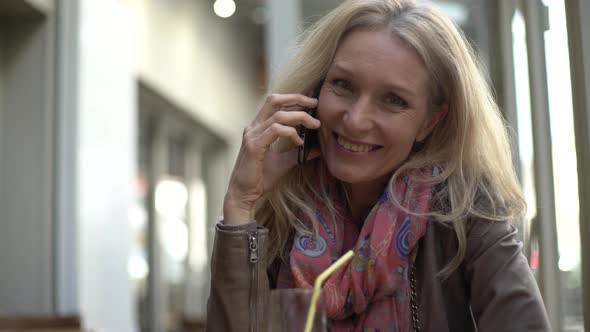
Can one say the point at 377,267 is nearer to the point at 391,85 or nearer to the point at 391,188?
the point at 391,188

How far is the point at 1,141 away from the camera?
513 centimetres

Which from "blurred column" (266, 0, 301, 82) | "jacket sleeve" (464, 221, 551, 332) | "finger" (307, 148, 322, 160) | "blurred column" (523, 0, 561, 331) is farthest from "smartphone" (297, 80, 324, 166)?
"blurred column" (266, 0, 301, 82)

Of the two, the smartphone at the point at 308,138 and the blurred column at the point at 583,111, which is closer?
the blurred column at the point at 583,111

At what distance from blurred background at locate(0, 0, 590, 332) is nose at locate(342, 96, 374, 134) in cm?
40

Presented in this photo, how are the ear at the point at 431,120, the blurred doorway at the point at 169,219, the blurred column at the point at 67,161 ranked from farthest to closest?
the blurred doorway at the point at 169,219 → the blurred column at the point at 67,161 → the ear at the point at 431,120

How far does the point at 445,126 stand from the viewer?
163 centimetres

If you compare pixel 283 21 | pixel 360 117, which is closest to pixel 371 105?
pixel 360 117

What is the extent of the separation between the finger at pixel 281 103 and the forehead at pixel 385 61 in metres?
0.10

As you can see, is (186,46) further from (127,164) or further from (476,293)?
(476,293)

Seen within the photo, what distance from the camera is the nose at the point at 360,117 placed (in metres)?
1.49

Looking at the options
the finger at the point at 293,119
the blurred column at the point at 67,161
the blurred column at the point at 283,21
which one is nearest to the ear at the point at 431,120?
the finger at the point at 293,119

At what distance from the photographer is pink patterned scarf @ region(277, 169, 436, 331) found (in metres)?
1.50

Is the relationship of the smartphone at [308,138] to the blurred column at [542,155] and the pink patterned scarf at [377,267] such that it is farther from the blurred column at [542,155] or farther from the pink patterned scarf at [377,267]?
the blurred column at [542,155]

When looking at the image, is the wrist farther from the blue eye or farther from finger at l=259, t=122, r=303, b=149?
the blue eye
